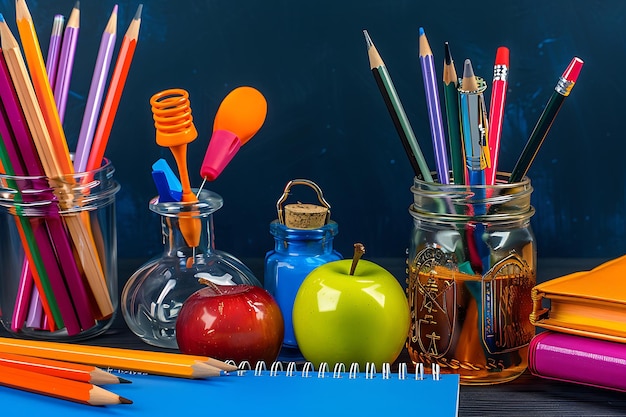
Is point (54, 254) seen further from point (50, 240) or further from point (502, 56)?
point (502, 56)

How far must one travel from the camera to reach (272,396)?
0.66 metres

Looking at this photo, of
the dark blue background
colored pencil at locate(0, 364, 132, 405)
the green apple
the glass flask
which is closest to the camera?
colored pencil at locate(0, 364, 132, 405)

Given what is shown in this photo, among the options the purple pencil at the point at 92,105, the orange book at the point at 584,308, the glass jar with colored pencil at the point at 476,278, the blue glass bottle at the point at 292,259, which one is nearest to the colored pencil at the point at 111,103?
the purple pencil at the point at 92,105

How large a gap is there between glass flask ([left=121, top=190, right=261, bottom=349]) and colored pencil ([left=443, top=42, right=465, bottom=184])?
0.23m

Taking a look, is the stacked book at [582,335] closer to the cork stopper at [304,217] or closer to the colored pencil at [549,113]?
the colored pencil at [549,113]

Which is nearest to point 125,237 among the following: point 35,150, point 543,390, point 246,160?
point 246,160

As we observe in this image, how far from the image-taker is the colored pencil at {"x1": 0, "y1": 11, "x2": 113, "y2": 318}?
31.3 inches

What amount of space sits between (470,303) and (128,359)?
0.88 feet

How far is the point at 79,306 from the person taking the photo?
0.85 m

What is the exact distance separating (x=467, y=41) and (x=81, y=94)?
1.42 ft

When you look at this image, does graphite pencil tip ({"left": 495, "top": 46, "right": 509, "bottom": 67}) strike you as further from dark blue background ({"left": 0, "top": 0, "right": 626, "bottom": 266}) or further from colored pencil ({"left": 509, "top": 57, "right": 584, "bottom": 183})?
dark blue background ({"left": 0, "top": 0, "right": 626, "bottom": 266})

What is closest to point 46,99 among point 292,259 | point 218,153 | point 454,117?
point 218,153

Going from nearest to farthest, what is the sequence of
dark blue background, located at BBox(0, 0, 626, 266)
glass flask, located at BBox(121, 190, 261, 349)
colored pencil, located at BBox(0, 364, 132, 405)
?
colored pencil, located at BBox(0, 364, 132, 405) < glass flask, located at BBox(121, 190, 261, 349) < dark blue background, located at BBox(0, 0, 626, 266)

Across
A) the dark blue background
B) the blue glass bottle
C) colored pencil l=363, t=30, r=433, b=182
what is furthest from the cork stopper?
the dark blue background
